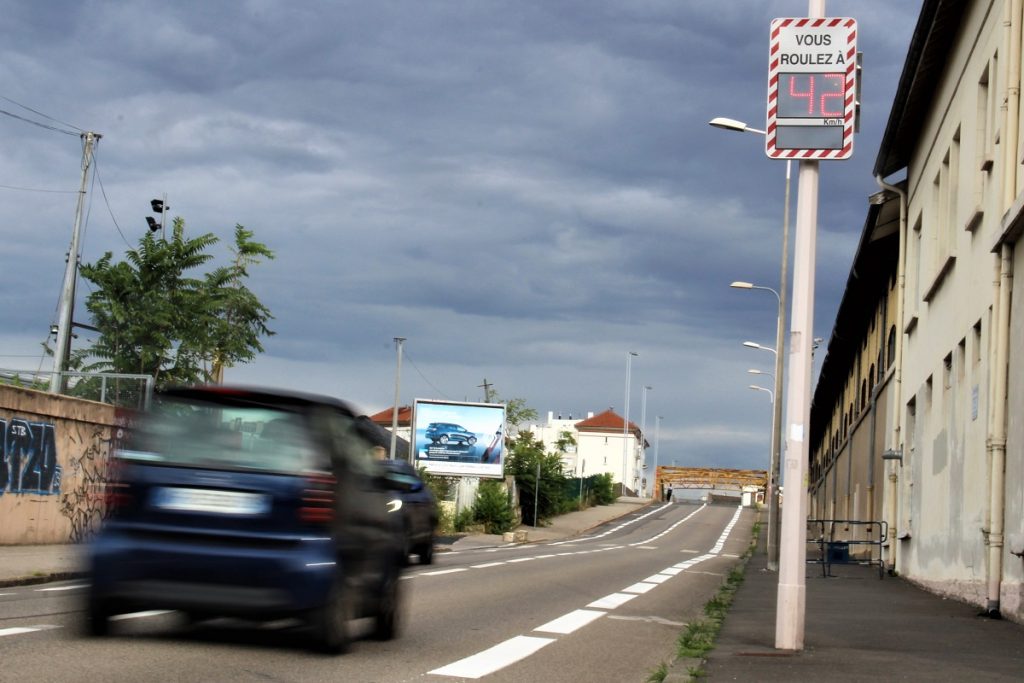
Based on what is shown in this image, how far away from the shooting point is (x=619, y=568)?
27094 mm

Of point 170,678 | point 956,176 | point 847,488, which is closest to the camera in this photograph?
point 170,678

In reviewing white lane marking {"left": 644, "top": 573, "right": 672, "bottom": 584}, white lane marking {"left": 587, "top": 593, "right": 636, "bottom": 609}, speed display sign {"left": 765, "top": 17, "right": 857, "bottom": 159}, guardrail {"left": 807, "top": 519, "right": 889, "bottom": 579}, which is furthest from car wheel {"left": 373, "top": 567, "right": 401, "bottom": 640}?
guardrail {"left": 807, "top": 519, "right": 889, "bottom": 579}

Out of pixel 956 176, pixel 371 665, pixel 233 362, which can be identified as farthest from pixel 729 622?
pixel 233 362

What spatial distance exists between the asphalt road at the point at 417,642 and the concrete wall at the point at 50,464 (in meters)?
7.24

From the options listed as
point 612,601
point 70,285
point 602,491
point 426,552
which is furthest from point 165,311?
point 602,491

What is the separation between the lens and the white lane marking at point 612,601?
51.3ft

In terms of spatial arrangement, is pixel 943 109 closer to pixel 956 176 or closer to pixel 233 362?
pixel 956 176

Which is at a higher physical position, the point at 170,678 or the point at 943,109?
the point at 943,109

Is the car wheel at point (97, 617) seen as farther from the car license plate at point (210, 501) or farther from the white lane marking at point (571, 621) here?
the white lane marking at point (571, 621)

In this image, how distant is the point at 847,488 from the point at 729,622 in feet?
109

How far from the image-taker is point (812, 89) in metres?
10.6

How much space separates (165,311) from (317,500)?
27.8 meters

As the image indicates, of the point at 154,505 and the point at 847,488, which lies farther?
the point at 847,488

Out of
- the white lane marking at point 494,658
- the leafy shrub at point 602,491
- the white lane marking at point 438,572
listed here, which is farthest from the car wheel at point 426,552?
the leafy shrub at point 602,491
